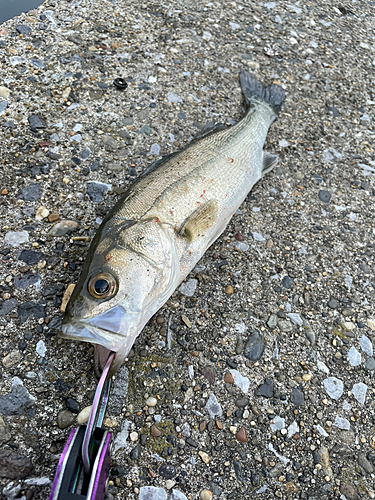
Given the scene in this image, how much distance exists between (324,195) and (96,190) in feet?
7.27

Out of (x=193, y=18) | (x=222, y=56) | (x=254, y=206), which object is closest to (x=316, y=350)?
(x=254, y=206)

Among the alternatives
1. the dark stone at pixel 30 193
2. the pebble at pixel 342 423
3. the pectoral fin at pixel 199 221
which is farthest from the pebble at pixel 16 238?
the pebble at pixel 342 423

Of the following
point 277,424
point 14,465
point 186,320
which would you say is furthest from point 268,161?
point 14,465

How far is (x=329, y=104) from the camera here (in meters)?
4.20

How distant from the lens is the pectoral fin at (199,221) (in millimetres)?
2549

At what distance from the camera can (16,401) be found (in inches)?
84.0

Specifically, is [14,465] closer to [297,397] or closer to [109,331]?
[109,331]

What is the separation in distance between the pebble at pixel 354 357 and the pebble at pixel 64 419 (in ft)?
6.74

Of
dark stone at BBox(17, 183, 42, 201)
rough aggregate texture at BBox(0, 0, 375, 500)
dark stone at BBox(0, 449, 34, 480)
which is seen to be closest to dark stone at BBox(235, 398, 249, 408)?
rough aggregate texture at BBox(0, 0, 375, 500)

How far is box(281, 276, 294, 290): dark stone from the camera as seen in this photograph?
2900 millimetres

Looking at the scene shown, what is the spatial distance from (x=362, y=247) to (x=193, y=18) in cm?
346

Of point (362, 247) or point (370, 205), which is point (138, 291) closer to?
point (362, 247)

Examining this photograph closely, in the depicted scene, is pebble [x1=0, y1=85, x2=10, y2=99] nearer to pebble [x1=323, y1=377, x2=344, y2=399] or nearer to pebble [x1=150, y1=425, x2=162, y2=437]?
pebble [x1=150, y1=425, x2=162, y2=437]

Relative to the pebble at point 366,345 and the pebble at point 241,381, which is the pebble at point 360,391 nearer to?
the pebble at point 366,345
